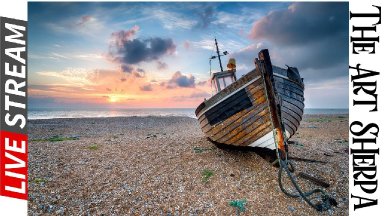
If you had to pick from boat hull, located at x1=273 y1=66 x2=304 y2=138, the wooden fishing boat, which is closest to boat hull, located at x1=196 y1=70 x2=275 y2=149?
the wooden fishing boat

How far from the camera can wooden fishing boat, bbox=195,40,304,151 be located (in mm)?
8250

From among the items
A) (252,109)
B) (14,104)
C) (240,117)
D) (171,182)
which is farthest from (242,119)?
(14,104)

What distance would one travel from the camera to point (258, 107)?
8508 millimetres

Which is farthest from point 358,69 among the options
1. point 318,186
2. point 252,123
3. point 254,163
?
point 254,163

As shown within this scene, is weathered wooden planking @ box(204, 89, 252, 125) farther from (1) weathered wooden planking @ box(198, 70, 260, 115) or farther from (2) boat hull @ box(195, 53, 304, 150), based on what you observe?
(1) weathered wooden planking @ box(198, 70, 260, 115)

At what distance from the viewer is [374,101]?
6.05m

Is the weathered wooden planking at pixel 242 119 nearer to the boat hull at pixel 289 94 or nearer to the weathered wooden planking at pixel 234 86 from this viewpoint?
the boat hull at pixel 289 94

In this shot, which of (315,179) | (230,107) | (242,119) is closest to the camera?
(315,179)

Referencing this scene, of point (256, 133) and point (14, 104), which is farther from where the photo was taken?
point (256, 133)

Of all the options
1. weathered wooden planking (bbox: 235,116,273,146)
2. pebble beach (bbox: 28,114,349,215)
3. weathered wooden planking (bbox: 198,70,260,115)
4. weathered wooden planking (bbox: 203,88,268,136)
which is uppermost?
weathered wooden planking (bbox: 198,70,260,115)

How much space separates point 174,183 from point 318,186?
519cm

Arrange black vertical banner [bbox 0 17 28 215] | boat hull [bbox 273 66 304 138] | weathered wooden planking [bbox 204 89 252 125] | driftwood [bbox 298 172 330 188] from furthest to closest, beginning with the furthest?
1. boat hull [bbox 273 66 304 138]
2. weathered wooden planking [bbox 204 89 252 125]
3. driftwood [bbox 298 172 330 188]
4. black vertical banner [bbox 0 17 28 215]

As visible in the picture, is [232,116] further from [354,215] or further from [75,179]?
[75,179]

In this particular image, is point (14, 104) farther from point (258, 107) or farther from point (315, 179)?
point (315, 179)
